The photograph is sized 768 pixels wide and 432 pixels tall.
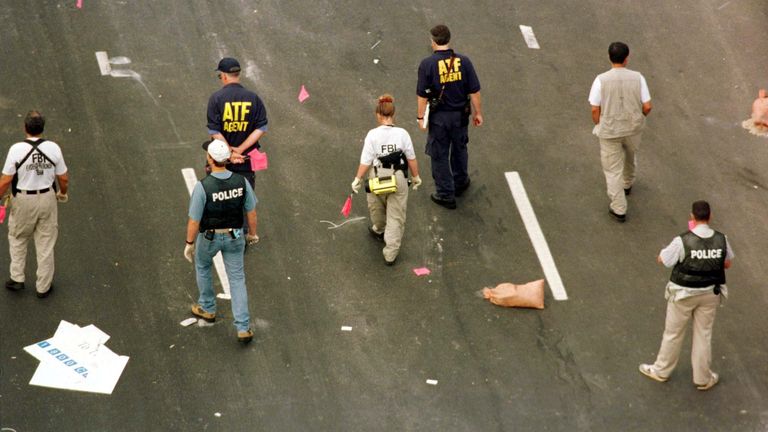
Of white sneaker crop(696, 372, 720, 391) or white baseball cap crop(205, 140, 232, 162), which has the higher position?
white baseball cap crop(205, 140, 232, 162)

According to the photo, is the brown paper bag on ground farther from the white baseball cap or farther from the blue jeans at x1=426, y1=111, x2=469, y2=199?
the white baseball cap

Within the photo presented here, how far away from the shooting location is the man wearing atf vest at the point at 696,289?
10109 mm

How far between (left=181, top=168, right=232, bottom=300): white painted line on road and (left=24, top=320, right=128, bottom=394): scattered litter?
1.27 metres

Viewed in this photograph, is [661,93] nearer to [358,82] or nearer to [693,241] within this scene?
[358,82]

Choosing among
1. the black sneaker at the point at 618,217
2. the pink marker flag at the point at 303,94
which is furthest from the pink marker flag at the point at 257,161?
the black sneaker at the point at 618,217

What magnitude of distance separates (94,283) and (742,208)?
7.17m

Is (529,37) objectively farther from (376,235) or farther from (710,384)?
(710,384)

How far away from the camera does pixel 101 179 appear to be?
12.8m

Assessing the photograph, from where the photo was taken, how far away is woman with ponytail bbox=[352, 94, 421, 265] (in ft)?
37.8

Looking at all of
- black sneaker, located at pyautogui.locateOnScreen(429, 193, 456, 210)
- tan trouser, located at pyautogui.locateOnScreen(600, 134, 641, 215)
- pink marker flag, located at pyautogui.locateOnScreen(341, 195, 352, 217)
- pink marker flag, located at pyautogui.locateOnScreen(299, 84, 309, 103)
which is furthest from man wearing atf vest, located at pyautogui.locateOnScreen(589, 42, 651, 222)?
pink marker flag, located at pyautogui.locateOnScreen(299, 84, 309, 103)

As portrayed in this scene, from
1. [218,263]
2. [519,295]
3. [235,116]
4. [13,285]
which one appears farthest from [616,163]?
[13,285]

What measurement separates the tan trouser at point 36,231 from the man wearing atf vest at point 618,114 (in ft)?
18.8

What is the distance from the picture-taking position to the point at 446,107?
1248 cm

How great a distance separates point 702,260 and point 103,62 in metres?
8.03
